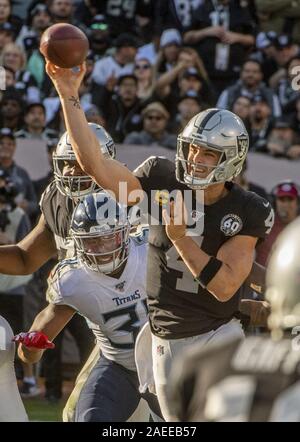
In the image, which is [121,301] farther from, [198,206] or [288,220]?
[288,220]

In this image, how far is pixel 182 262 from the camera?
5566 millimetres

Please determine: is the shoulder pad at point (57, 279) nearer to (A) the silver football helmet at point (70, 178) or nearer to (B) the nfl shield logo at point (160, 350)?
(A) the silver football helmet at point (70, 178)

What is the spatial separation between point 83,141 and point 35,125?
5.06 metres

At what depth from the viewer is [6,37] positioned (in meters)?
11.4

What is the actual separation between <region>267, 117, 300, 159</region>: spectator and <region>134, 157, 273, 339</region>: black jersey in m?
4.68

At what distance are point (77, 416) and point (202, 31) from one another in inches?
261

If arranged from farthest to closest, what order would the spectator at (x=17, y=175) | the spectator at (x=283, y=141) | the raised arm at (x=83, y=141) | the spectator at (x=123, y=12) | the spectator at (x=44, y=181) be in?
the spectator at (x=123, y=12) → the spectator at (x=283, y=141) → the spectator at (x=44, y=181) → the spectator at (x=17, y=175) → the raised arm at (x=83, y=141)

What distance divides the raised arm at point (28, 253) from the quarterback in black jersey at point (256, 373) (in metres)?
2.87

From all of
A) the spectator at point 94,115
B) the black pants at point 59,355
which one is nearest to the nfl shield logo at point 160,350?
the black pants at point 59,355

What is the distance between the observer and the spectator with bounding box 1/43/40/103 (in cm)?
1099

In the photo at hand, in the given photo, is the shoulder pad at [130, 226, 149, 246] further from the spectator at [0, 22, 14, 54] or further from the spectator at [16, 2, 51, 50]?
the spectator at [16, 2, 51, 50]

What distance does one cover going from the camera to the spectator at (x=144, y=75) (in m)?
11.3
